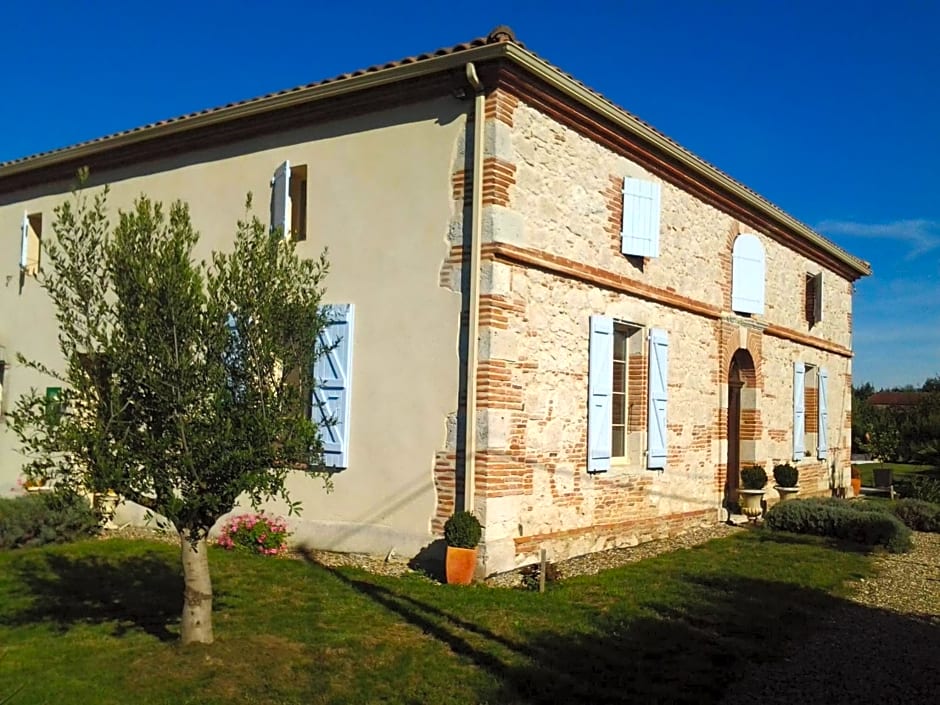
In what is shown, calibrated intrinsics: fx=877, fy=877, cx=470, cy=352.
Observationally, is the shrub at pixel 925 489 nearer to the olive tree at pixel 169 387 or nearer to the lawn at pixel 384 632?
the lawn at pixel 384 632

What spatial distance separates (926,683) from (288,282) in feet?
15.6

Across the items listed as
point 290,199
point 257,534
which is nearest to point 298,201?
point 290,199

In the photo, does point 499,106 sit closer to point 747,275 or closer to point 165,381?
point 165,381

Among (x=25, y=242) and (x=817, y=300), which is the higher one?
(x=25, y=242)

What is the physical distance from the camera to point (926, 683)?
5469 millimetres

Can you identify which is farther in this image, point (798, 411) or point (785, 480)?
point (798, 411)

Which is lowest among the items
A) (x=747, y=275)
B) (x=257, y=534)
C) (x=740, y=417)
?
(x=257, y=534)

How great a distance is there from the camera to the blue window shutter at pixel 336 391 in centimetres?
897

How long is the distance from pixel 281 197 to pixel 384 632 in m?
5.34

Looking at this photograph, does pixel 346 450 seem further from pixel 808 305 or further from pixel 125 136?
pixel 808 305

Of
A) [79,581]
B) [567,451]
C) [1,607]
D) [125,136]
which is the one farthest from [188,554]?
[125,136]

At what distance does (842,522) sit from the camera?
11539mm

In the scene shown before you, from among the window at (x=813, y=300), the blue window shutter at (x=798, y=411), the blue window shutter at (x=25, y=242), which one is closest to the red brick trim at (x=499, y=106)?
the blue window shutter at (x=25, y=242)

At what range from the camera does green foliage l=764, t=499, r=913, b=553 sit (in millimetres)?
11000
